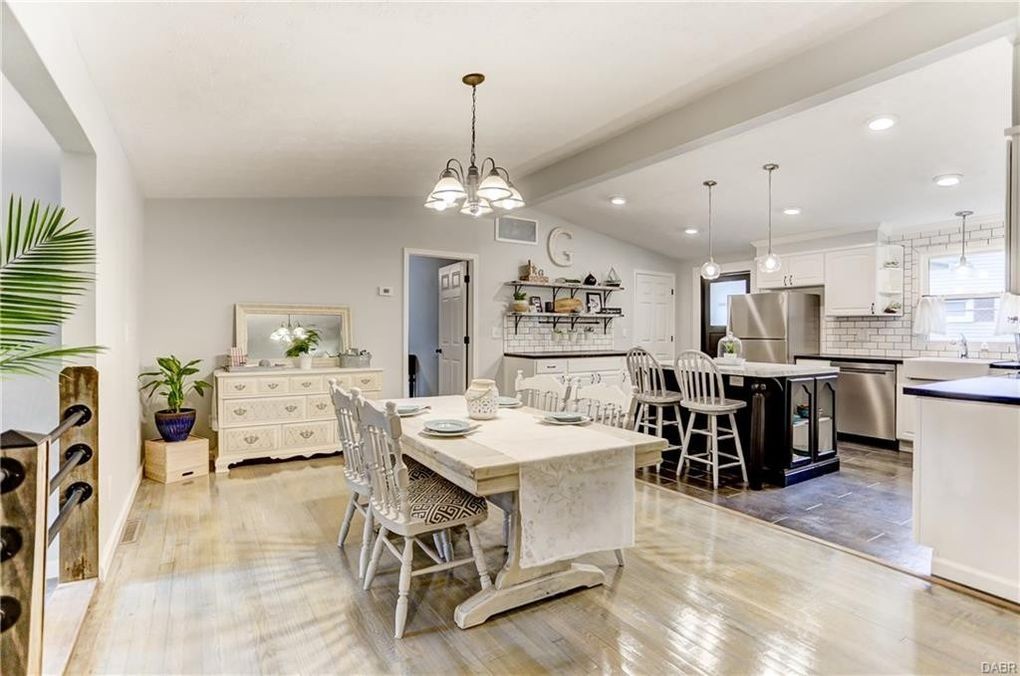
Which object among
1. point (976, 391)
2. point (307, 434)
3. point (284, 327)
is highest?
point (284, 327)

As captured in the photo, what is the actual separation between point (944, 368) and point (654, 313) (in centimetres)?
347

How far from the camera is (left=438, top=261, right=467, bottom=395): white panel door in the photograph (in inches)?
244

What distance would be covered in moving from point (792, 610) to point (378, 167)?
12.9ft

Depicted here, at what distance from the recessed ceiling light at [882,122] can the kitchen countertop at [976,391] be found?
1665 mm

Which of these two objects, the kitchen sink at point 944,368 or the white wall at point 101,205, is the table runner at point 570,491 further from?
the kitchen sink at point 944,368

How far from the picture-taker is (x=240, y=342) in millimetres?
4875

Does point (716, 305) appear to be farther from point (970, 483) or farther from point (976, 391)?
point (970, 483)

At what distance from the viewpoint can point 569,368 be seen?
6180 mm

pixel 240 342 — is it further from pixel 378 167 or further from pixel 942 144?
pixel 942 144

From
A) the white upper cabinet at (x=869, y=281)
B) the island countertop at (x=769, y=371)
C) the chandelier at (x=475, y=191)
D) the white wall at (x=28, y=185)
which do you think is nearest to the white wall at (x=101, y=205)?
the white wall at (x=28, y=185)

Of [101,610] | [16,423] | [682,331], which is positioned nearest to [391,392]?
[16,423]

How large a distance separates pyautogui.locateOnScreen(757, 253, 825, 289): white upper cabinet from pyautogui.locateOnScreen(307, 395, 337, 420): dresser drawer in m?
4.66

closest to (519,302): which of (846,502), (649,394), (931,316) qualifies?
(649,394)

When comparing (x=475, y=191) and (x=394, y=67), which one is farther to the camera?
(x=475, y=191)
